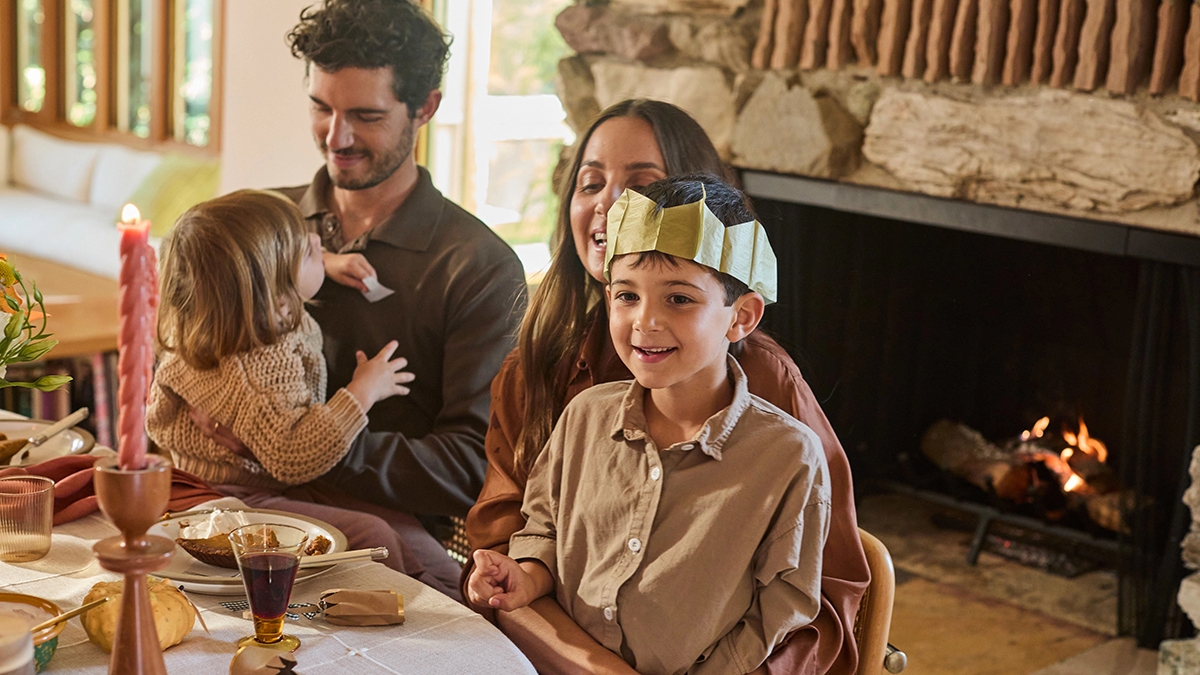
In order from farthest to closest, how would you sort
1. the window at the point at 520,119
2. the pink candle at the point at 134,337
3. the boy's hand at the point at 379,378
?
1. the window at the point at 520,119
2. the boy's hand at the point at 379,378
3. the pink candle at the point at 134,337

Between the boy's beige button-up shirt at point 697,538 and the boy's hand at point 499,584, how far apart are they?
0.16ft

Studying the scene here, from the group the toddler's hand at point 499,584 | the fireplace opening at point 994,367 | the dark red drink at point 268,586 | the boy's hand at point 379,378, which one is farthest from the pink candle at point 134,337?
the fireplace opening at point 994,367

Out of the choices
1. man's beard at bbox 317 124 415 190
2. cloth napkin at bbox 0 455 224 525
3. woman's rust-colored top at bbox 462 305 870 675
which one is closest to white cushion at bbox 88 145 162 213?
man's beard at bbox 317 124 415 190

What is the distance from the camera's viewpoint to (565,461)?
151 cm

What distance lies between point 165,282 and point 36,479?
0.57 meters

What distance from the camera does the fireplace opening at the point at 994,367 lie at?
9.36 ft

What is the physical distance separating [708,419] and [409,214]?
37.1 inches

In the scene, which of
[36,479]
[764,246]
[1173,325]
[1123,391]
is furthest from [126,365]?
[1123,391]

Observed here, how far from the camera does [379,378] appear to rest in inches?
78.2

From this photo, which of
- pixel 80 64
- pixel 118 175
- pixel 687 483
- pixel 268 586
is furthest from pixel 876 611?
pixel 80 64

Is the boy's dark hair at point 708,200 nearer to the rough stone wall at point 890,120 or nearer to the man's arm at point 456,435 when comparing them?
the man's arm at point 456,435

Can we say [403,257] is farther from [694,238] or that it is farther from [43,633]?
[43,633]

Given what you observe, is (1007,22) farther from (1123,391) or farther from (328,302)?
Result: (328,302)

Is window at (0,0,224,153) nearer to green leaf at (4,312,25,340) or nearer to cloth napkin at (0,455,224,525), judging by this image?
cloth napkin at (0,455,224,525)
